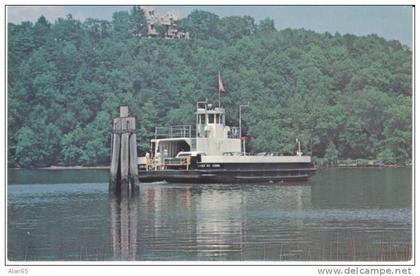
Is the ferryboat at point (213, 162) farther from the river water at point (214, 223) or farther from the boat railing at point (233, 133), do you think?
the river water at point (214, 223)

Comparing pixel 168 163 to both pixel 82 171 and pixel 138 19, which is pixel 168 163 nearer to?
pixel 82 171

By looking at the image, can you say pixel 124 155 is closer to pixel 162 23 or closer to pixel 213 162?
pixel 213 162

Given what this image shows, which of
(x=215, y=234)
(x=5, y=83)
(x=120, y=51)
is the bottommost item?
(x=215, y=234)

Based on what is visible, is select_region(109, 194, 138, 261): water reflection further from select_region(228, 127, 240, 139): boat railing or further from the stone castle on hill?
the stone castle on hill

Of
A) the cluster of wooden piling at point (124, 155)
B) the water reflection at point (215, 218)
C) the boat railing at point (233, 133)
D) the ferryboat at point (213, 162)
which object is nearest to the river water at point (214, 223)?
the water reflection at point (215, 218)

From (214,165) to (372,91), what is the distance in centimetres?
1024

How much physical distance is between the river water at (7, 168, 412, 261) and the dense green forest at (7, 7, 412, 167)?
7.46 m

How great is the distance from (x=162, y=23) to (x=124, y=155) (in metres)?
19.0

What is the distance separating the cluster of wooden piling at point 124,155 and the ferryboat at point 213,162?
6882 millimetres

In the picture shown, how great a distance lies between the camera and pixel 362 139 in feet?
121

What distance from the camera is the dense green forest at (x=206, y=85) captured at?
35.5m

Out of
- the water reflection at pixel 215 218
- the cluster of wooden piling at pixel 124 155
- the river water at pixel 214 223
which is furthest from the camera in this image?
the cluster of wooden piling at pixel 124 155

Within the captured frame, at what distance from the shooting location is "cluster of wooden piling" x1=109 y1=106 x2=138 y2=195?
69.4ft

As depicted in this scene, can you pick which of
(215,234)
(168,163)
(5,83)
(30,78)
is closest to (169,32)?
(30,78)
